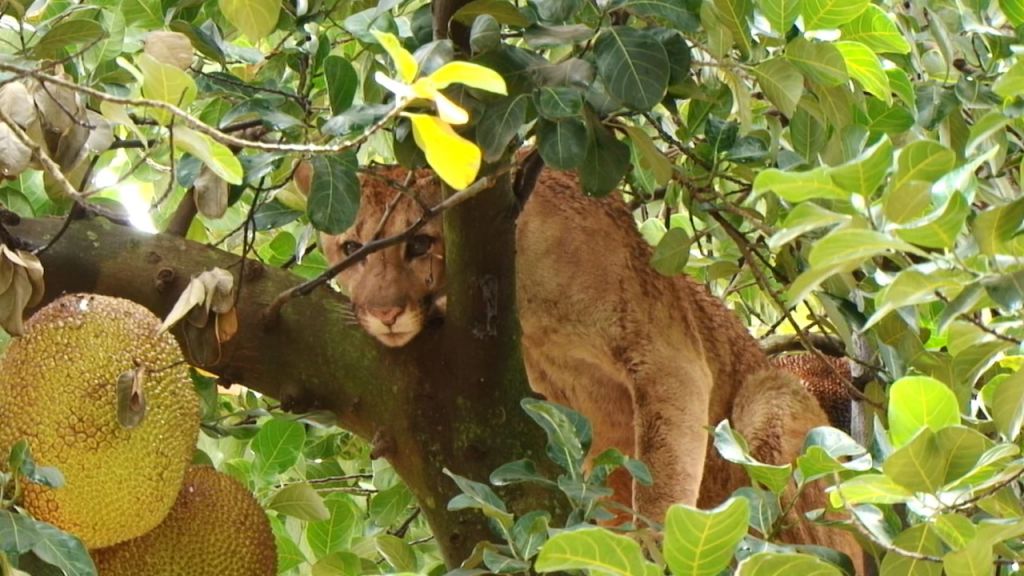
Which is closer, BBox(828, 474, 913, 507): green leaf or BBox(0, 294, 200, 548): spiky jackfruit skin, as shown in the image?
BBox(828, 474, 913, 507): green leaf

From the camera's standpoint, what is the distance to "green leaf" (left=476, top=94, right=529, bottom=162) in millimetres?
2723

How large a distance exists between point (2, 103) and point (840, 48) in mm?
1594

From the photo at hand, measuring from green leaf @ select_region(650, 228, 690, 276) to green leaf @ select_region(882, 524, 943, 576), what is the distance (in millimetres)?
1233

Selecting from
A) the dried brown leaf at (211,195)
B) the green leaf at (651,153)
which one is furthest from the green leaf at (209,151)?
the green leaf at (651,153)

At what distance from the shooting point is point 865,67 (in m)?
2.91

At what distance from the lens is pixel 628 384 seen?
451cm

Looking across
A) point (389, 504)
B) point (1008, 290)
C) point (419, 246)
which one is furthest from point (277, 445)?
point (1008, 290)

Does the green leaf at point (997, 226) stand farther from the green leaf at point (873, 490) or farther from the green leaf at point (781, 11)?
the green leaf at point (781, 11)

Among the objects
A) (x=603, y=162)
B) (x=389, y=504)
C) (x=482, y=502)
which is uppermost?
(x=603, y=162)

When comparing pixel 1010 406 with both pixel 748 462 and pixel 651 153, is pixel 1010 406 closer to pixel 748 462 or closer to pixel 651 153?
pixel 748 462

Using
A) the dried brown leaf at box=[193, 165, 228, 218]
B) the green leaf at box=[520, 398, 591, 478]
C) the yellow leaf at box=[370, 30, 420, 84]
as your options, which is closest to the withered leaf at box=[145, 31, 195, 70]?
the dried brown leaf at box=[193, 165, 228, 218]

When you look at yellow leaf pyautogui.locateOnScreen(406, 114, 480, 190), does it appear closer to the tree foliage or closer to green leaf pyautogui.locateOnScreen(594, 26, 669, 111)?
the tree foliage

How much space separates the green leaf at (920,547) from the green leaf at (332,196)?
48.0 inches

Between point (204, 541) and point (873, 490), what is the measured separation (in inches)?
56.5
